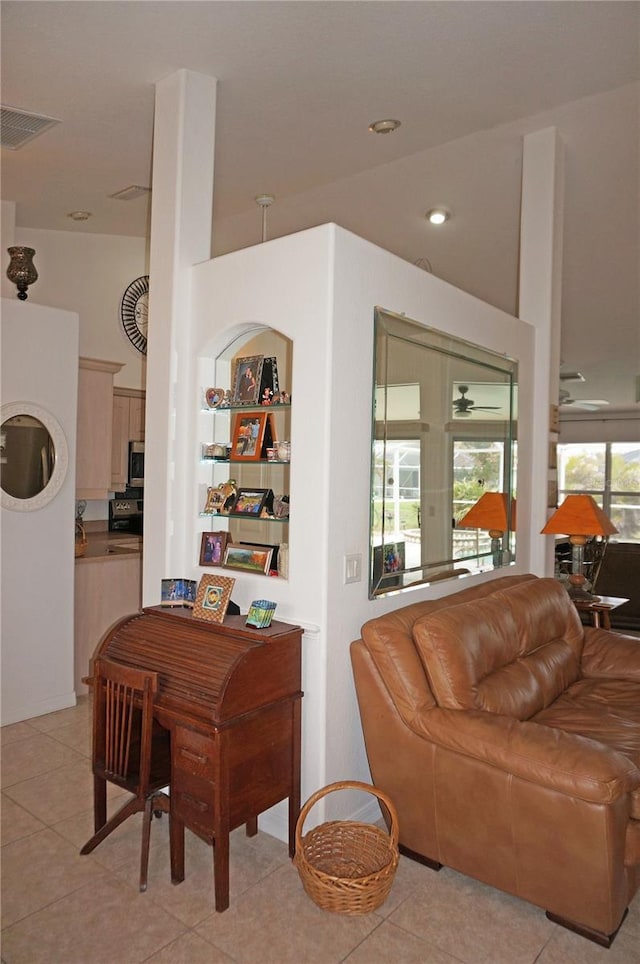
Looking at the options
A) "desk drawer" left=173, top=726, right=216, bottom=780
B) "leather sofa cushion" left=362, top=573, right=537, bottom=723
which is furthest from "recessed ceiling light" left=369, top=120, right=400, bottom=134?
"desk drawer" left=173, top=726, right=216, bottom=780

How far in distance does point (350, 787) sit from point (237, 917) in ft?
1.77

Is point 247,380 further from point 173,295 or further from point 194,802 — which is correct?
point 194,802

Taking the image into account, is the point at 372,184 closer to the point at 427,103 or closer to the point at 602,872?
the point at 427,103

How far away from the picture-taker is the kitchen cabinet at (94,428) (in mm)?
4434

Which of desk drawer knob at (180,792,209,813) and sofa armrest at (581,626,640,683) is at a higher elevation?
sofa armrest at (581,626,640,683)

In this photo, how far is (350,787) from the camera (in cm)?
233

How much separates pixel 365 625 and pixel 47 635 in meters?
2.24

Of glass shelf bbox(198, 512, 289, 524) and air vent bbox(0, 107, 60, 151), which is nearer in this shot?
glass shelf bbox(198, 512, 289, 524)

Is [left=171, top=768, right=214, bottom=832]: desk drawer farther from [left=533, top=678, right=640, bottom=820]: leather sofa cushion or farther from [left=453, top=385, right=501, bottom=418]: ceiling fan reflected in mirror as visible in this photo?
[left=453, top=385, right=501, bottom=418]: ceiling fan reflected in mirror

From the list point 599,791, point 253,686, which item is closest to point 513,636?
point 599,791

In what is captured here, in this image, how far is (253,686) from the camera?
2.28 metres

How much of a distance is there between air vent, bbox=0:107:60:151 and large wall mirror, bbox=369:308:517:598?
2243 mm

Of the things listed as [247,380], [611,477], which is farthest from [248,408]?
[611,477]

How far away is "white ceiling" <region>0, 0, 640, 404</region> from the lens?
2.76 meters
